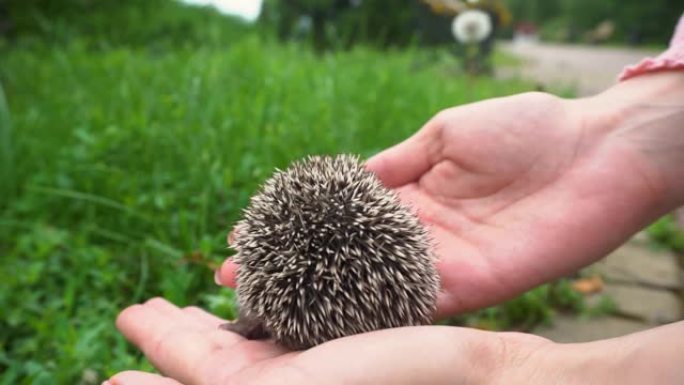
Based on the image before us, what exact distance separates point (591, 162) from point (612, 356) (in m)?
1.51

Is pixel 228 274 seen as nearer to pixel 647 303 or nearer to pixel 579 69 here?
pixel 647 303

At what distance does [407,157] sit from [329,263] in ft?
4.07

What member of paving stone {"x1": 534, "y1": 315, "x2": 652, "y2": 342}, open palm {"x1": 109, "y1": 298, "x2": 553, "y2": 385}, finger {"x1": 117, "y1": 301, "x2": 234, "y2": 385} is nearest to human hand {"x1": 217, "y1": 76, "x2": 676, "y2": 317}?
finger {"x1": 117, "y1": 301, "x2": 234, "y2": 385}

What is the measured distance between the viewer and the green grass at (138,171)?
10.5ft

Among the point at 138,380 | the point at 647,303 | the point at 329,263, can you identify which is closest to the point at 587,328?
the point at 647,303

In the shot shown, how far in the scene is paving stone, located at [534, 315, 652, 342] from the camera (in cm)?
366

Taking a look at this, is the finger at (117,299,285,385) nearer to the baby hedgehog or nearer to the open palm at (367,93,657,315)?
the baby hedgehog

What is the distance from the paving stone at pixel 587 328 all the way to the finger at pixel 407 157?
118 centimetres

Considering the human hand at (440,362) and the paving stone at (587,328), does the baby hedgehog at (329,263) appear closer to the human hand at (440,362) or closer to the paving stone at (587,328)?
the human hand at (440,362)

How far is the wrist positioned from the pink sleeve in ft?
0.14

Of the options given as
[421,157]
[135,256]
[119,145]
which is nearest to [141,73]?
[119,145]

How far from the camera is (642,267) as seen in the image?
15.5ft

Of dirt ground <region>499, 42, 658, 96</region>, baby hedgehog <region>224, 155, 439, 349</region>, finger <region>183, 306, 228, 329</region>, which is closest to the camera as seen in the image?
baby hedgehog <region>224, 155, 439, 349</region>

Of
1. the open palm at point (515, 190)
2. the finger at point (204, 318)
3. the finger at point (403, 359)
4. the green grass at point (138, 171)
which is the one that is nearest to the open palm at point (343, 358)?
the finger at point (403, 359)
